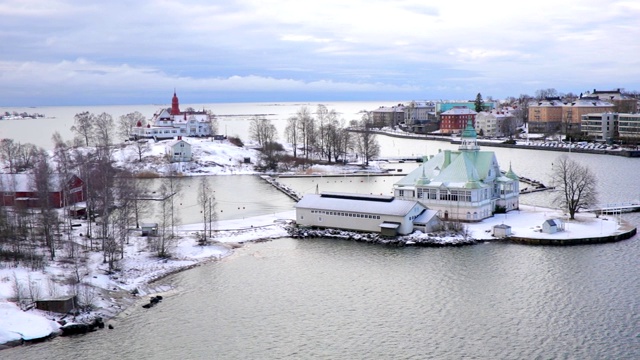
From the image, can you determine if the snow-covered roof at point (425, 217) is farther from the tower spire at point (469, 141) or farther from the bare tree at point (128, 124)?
the bare tree at point (128, 124)

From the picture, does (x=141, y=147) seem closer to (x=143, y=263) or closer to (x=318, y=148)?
(x=318, y=148)

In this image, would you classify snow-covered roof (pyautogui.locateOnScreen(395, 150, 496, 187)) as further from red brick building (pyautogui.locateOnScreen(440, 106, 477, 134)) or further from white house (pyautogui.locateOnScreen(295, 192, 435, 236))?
red brick building (pyautogui.locateOnScreen(440, 106, 477, 134))

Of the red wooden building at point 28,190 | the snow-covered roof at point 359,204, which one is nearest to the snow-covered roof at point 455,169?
the snow-covered roof at point 359,204

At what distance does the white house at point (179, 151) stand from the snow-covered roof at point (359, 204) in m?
34.2

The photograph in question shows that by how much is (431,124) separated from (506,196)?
94.5m

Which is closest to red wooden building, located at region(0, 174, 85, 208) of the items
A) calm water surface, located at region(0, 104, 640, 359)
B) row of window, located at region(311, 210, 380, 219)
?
calm water surface, located at region(0, 104, 640, 359)

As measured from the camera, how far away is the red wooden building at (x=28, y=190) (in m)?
37.1

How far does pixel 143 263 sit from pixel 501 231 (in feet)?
59.2

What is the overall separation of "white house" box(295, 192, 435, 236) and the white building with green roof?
242 cm

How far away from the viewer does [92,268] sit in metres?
26.7

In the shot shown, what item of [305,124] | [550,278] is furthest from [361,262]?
[305,124]

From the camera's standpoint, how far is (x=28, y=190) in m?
39.3

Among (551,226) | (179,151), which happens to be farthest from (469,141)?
(179,151)

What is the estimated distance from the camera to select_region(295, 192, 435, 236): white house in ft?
111
